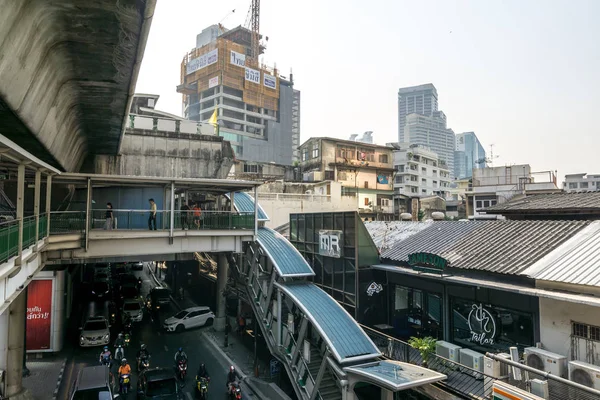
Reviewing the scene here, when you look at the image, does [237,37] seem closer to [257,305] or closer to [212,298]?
[212,298]

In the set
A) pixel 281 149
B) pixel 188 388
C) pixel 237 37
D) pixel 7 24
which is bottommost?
pixel 188 388

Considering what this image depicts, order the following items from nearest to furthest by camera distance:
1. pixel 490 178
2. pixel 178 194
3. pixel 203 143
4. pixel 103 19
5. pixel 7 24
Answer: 1. pixel 7 24
2. pixel 103 19
3. pixel 178 194
4. pixel 203 143
5. pixel 490 178

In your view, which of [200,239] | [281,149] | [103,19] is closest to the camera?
[103,19]

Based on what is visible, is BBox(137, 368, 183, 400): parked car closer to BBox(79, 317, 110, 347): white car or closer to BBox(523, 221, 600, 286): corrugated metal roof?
BBox(79, 317, 110, 347): white car

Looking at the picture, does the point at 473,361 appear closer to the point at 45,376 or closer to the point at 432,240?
the point at 432,240

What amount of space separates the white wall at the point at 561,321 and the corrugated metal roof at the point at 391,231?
8.60m

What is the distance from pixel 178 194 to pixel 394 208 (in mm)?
46429

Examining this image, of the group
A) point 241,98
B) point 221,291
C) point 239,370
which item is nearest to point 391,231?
point 239,370

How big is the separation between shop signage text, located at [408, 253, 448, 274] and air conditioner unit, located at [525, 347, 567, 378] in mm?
4123

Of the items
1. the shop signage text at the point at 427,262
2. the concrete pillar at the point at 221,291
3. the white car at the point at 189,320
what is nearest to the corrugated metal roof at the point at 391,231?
the shop signage text at the point at 427,262

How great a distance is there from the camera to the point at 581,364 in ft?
35.3

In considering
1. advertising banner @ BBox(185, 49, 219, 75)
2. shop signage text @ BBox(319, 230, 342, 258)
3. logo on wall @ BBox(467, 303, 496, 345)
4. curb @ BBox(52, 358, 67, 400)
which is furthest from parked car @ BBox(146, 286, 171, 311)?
advertising banner @ BBox(185, 49, 219, 75)

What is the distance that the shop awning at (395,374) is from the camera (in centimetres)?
1228

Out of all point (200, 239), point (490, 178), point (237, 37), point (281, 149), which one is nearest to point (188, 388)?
point (200, 239)
